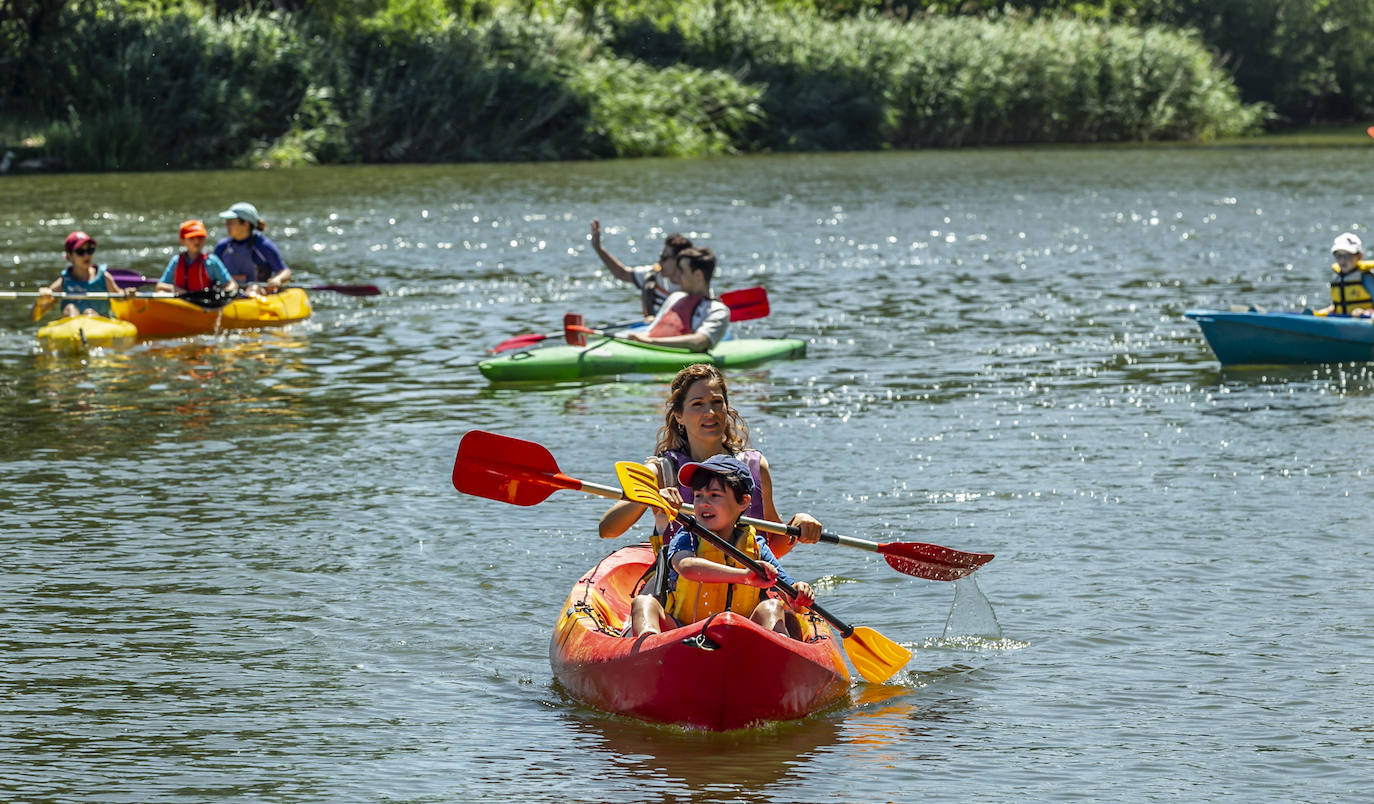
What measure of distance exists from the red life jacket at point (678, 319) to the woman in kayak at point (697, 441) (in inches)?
250

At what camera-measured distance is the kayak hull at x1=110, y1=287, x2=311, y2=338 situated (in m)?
14.7

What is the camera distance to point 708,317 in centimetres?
1277

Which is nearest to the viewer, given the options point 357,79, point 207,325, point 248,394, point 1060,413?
point 1060,413

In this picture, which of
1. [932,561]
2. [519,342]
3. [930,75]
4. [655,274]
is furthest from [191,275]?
[930,75]

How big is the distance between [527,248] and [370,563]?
14.4 m

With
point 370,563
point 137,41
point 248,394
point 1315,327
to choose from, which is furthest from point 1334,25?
point 370,563

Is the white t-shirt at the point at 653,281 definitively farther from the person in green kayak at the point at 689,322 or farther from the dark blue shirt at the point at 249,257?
the dark blue shirt at the point at 249,257

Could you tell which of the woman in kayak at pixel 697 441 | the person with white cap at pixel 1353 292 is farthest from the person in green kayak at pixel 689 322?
the woman in kayak at pixel 697 441

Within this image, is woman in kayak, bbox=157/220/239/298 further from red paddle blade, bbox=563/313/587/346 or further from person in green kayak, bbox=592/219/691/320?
red paddle blade, bbox=563/313/587/346

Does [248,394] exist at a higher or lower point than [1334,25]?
lower

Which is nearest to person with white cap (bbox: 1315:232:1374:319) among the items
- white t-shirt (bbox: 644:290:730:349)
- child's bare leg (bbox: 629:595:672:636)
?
white t-shirt (bbox: 644:290:730:349)

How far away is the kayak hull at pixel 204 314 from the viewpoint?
14.7 metres

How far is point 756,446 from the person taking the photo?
10.6 meters

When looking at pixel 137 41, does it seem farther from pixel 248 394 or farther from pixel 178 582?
pixel 178 582
